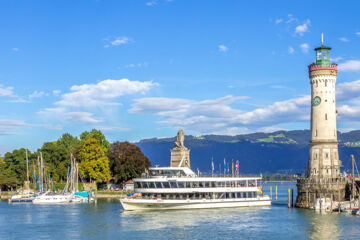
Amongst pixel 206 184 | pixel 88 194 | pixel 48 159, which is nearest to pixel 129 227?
pixel 206 184

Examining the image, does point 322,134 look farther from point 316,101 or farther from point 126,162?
point 126,162

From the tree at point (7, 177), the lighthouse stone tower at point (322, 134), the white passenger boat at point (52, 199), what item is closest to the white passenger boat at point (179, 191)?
the lighthouse stone tower at point (322, 134)

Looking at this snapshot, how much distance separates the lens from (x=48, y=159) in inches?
4587

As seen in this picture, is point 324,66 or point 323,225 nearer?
point 323,225

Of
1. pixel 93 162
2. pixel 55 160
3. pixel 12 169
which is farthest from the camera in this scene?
pixel 55 160

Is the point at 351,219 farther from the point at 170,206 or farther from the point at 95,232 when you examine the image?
the point at 95,232

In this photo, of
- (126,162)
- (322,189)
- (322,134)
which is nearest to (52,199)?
(126,162)

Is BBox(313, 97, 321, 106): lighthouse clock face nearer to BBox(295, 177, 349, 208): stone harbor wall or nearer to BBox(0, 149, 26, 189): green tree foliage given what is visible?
BBox(295, 177, 349, 208): stone harbor wall

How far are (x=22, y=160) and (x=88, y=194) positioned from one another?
2904 centimetres

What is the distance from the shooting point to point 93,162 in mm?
105938

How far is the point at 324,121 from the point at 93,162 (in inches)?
2165

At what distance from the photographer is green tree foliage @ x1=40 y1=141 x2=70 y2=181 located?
4540 inches

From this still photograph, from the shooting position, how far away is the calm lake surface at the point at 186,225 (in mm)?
48000

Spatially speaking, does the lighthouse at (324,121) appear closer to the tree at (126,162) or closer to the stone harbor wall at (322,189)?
the stone harbor wall at (322,189)
